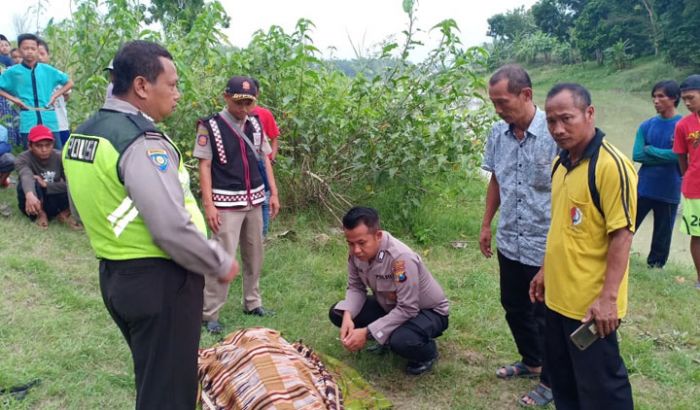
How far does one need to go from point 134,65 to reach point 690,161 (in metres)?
4.26

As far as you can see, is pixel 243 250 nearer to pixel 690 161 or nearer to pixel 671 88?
pixel 690 161

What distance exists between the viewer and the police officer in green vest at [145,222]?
1854 mm

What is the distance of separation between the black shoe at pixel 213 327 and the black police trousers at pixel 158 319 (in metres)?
1.59

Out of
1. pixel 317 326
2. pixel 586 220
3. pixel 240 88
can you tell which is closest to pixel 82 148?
pixel 240 88

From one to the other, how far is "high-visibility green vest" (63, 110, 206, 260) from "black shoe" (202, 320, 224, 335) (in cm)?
189

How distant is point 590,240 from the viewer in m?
2.22

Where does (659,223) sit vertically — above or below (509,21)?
below

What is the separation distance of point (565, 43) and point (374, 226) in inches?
1436

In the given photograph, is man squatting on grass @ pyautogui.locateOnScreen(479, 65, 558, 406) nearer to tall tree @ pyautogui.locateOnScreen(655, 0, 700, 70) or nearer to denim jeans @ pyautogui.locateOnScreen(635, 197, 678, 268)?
denim jeans @ pyautogui.locateOnScreen(635, 197, 678, 268)

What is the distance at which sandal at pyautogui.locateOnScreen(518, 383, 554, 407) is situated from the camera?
3057 millimetres

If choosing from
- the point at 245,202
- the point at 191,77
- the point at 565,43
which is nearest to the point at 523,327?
the point at 245,202

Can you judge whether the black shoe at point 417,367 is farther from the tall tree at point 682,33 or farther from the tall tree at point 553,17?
the tall tree at point 553,17

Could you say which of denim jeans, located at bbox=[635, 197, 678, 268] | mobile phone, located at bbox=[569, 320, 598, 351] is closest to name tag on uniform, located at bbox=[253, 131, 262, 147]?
mobile phone, located at bbox=[569, 320, 598, 351]

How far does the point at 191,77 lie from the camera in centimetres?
561
